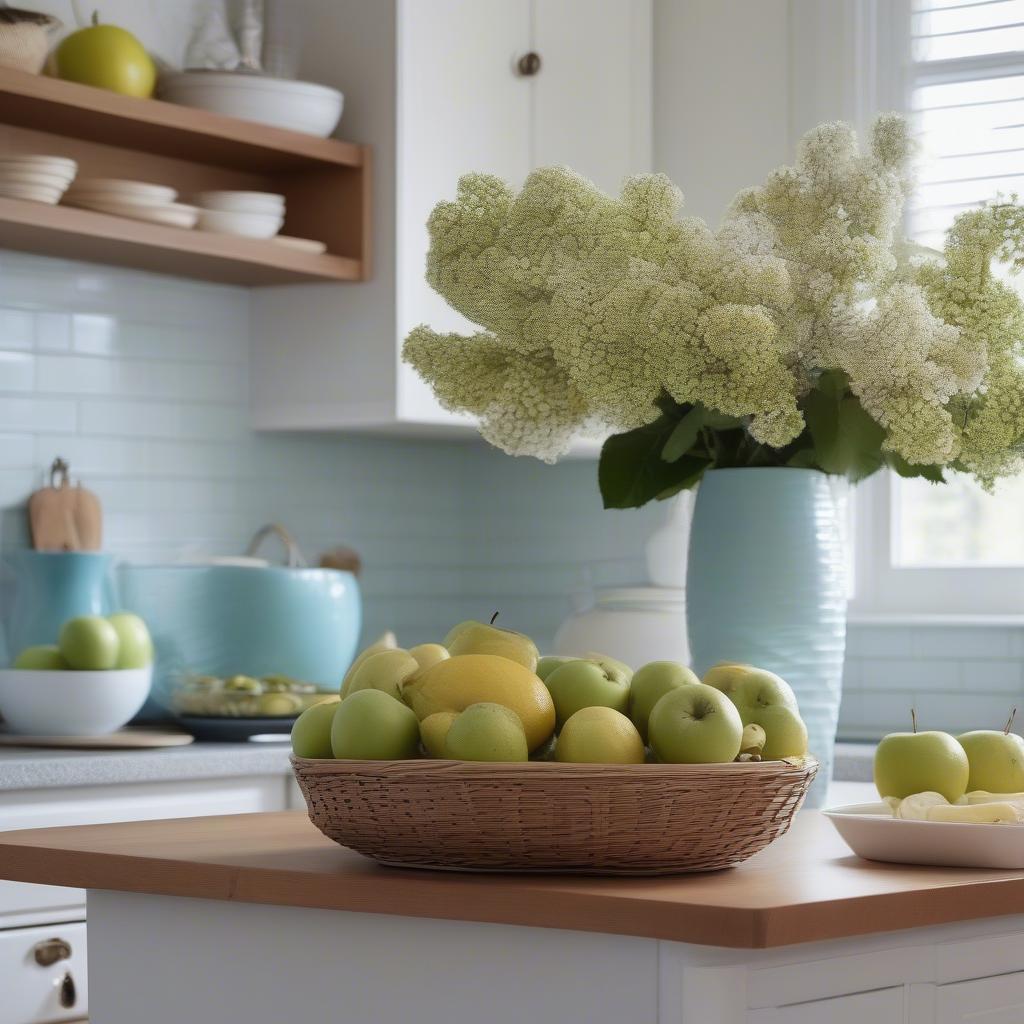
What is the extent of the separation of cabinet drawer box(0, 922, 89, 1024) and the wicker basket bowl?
135 centimetres

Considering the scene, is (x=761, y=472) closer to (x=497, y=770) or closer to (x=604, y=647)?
(x=497, y=770)

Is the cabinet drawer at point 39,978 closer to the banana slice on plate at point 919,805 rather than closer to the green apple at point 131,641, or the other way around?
the green apple at point 131,641

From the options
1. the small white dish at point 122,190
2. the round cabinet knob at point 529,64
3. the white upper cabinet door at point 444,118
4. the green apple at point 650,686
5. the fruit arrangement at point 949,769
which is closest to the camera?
the green apple at point 650,686

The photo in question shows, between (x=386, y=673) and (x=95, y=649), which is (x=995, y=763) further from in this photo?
(x=95, y=649)

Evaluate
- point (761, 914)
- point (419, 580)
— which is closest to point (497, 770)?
point (761, 914)

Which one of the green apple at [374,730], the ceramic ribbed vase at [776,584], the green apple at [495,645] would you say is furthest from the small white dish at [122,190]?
the green apple at [374,730]

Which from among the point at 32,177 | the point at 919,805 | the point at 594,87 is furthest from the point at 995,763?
the point at 594,87

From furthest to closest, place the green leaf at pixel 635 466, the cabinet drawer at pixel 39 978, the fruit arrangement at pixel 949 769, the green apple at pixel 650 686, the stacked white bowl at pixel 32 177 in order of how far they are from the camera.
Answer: the stacked white bowl at pixel 32 177
the cabinet drawer at pixel 39 978
the green leaf at pixel 635 466
the fruit arrangement at pixel 949 769
the green apple at pixel 650 686

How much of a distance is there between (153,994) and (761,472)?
85cm

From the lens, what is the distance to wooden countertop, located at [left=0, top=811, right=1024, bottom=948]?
1.10 m

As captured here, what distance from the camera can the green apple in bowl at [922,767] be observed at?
1.45 m

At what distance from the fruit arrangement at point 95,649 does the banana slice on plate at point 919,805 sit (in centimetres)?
169

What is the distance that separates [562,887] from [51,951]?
1.54 m

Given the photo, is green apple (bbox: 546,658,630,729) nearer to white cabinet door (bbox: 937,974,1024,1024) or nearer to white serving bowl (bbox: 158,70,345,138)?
white cabinet door (bbox: 937,974,1024,1024)
